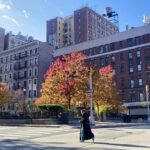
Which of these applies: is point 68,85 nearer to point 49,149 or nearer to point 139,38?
point 49,149

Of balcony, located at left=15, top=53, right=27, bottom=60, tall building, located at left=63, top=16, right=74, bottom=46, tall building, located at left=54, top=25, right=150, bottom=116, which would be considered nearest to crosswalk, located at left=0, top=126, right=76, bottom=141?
tall building, located at left=54, top=25, right=150, bottom=116

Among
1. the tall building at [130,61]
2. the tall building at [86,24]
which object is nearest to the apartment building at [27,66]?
the tall building at [130,61]

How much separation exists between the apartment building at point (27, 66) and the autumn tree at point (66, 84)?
1852 inches

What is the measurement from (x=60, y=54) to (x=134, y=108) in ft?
92.2

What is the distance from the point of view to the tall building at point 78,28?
120375 mm

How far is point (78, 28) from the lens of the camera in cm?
12175

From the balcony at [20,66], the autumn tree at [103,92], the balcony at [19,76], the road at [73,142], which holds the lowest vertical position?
the road at [73,142]

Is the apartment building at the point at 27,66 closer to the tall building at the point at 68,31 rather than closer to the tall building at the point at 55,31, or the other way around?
the tall building at the point at 55,31

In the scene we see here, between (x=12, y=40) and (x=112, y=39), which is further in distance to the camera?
(x=12, y=40)

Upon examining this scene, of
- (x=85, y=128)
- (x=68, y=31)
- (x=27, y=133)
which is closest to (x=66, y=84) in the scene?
(x=27, y=133)

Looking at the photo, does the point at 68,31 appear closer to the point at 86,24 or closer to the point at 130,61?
the point at 86,24

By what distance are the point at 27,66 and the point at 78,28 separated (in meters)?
35.9

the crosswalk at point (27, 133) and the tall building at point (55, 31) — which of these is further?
the tall building at point (55, 31)

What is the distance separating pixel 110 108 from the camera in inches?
2094
